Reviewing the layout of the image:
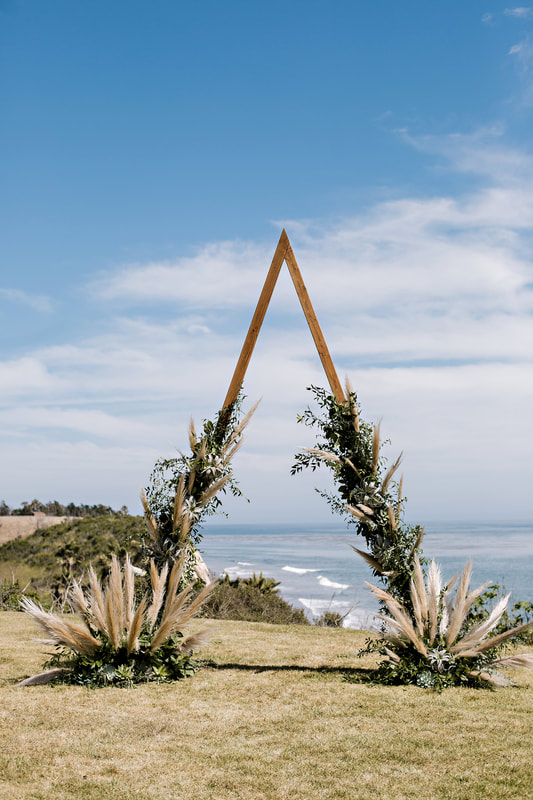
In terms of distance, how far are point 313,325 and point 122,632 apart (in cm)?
355

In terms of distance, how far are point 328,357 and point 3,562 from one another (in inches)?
822

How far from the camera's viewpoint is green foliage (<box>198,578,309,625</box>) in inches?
459

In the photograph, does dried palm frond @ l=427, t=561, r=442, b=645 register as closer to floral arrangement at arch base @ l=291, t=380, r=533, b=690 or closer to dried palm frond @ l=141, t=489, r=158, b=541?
floral arrangement at arch base @ l=291, t=380, r=533, b=690

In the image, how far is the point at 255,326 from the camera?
677 cm

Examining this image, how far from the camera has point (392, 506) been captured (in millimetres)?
6305

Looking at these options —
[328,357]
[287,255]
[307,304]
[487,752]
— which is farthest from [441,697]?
[287,255]

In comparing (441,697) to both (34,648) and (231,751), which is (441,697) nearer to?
(231,751)

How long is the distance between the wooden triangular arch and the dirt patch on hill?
2301cm

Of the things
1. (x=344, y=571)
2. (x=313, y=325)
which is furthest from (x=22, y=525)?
(x=313, y=325)

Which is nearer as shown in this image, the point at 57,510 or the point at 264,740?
the point at 264,740

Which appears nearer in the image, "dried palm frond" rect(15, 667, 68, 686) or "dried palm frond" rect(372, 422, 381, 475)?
"dried palm frond" rect(15, 667, 68, 686)

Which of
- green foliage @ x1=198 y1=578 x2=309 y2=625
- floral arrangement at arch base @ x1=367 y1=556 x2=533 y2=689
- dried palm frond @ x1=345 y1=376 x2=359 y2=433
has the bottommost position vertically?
green foliage @ x1=198 y1=578 x2=309 y2=625

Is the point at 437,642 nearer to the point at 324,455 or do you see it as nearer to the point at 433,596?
the point at 433,596

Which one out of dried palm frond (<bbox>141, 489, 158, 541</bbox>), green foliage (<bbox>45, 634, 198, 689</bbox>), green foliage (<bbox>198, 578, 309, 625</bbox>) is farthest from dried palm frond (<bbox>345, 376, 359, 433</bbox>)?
A: green foliage (<bbox>198, 578, 309, 625</bbox>)
